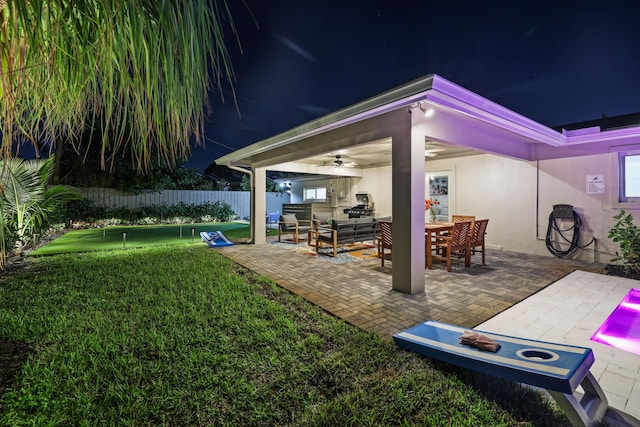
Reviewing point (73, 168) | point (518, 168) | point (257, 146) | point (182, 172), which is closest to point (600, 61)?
point (518, 168)

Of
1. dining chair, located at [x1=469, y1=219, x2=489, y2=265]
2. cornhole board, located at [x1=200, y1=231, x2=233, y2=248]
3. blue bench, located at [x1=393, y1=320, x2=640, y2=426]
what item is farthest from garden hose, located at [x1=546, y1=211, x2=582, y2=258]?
cornhole board, located at [x1=200, y1=231, x2=233, y2=248]

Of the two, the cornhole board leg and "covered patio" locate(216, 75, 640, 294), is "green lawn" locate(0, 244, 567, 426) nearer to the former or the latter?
the cornhole board leg

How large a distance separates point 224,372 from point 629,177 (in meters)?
8.58

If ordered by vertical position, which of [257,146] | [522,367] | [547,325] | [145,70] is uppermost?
[257,146]

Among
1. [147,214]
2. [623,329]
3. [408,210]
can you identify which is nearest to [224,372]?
[408,210]

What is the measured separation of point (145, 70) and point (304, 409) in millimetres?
2143

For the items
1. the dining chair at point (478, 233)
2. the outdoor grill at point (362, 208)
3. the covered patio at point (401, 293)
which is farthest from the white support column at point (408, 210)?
the outdoor grill at point (362, 208)

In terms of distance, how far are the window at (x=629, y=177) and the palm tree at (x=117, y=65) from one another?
841cm

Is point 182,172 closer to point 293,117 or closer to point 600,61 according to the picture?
point 293,117

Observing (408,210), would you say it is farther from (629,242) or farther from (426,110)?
(629,242)

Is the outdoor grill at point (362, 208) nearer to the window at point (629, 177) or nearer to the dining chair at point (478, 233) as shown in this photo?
the dining chair at point (478, 233)

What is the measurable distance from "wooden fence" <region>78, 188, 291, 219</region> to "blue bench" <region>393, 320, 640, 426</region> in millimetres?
15649

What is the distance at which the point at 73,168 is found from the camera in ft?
45.1

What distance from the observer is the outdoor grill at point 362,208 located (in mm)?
11719
